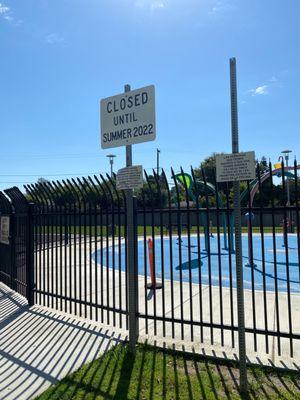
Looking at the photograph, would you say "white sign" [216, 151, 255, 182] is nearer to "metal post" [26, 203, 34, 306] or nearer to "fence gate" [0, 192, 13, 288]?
"metal post" [26, 203, 34, 306]

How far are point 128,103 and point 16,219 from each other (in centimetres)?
497

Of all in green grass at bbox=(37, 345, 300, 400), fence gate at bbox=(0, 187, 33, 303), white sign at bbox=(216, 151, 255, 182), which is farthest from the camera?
fence gate at bbox=(0, 187, 33, 303)

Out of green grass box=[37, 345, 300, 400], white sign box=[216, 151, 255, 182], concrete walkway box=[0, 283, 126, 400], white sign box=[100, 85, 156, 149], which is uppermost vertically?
white sign box=[100, 85, 156, 149]

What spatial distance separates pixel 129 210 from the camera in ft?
15.7

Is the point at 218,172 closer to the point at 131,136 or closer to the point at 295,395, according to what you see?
the point at 131,136

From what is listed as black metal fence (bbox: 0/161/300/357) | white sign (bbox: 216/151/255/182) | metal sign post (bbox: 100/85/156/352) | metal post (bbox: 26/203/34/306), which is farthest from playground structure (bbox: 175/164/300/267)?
metal post (bbox: 26/203/34/306)

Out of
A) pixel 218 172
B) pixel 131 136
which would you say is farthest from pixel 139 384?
pixel 131 136

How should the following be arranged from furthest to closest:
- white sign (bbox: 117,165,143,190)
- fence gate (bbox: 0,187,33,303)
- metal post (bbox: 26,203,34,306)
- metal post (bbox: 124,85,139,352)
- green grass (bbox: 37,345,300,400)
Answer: fence gate (bbox: 0,187,33,303) → metal post (bbox: 26,203,34,306) → metal post (bbox: 124,85,139,352) → white sign (bbox: 117,165,143,190) → green grass (bbox: 37,345,300,400)

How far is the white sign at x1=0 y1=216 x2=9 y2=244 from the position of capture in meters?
8.65

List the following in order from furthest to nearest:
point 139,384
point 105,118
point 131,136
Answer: point 105,118 → point 131,136 → point 139,384

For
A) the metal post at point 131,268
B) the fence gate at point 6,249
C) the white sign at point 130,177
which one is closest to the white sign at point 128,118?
the metal post at point 131,268

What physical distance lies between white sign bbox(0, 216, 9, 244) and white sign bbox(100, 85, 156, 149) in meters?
4.82

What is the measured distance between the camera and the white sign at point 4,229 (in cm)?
865

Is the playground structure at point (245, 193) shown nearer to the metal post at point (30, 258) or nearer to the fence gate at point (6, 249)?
the metal post at point (30, 258)
